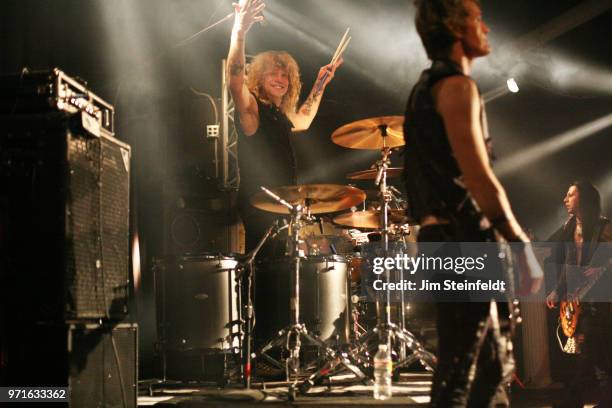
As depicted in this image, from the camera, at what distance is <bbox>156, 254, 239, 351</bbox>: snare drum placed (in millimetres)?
5227

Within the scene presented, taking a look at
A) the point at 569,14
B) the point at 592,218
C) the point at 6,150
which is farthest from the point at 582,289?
the point at 6,150

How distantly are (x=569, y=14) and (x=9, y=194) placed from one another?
23.1 ft

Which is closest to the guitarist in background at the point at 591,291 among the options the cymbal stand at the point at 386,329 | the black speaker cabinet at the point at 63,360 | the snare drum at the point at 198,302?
the cymbal stand at the point at 386,329

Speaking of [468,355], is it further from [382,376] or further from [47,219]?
[382,376]

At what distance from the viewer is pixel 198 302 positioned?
5.26 metres

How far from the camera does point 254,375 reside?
5.92 meters

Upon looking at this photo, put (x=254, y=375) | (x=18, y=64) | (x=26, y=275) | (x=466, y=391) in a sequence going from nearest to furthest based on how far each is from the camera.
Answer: (x=466, y=391) → (x=26, y=275) → (x=18, y=64) → (x=254, y=375)

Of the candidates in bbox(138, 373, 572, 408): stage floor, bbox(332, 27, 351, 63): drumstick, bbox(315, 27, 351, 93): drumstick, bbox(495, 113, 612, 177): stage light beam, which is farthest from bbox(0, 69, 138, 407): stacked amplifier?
bbox(495, 113, 612, 177): stage light beam

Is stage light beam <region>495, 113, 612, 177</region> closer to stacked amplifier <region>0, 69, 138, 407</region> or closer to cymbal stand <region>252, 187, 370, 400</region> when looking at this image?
cymbal stand <region>252, 187, 370, 400</region>

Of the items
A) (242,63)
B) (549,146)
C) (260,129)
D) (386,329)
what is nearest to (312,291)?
(386,329)

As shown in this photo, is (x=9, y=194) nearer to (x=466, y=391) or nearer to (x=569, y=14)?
(x=466, y=391)

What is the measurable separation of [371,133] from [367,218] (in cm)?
102

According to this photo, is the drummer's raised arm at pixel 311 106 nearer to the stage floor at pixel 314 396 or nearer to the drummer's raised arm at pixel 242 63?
the drummer's raised arm at pixel 242 63

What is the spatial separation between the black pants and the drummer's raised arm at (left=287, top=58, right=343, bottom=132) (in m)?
5.25
